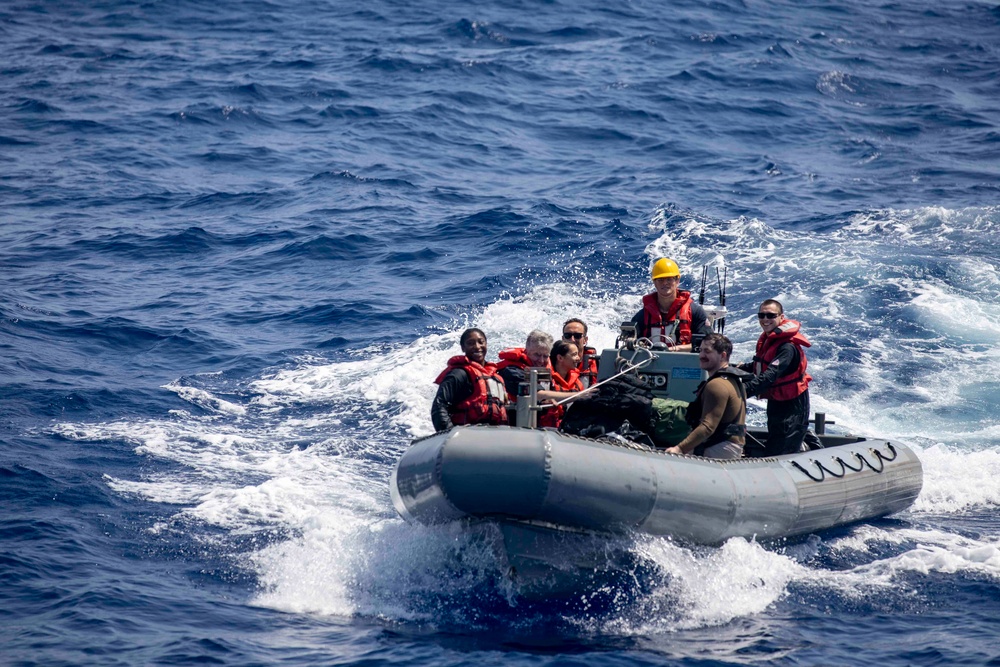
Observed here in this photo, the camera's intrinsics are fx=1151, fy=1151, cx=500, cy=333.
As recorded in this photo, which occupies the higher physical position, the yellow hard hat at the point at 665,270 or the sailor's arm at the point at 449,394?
the yellow hard hat at the point at 665,270

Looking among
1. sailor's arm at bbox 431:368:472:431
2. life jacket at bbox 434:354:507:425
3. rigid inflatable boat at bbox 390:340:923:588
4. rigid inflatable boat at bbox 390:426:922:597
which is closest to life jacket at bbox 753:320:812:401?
rigid inflatable boat at bbox 390:340:923:588

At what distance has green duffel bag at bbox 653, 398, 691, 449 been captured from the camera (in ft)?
28.2

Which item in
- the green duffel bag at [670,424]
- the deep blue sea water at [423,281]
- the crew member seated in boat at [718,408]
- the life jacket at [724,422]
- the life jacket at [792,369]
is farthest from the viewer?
the life jacket at [792,369]

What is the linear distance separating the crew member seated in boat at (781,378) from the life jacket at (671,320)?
70cm

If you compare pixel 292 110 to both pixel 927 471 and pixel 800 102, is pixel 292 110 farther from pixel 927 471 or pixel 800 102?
pixel 927 471

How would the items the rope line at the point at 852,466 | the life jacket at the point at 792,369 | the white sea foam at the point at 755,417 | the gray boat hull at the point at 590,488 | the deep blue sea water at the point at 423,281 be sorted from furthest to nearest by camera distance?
the life jacket at the point at 792,369
the rope line at the point at 852,466
the white sea foam at the point at 755,417
the deep blue sea water at the point at 423,281
the gray boat hull at the point at 590,488

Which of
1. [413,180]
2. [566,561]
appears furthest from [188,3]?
[566,561]

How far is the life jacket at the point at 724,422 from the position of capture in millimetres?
8367

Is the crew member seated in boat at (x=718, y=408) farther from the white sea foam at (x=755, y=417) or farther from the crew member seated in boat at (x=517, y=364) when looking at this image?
the crew member seated in boat at (x=517, y=364)

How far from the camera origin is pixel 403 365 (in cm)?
1246

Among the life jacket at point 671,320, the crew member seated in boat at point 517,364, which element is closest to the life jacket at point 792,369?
the life jacket at point 671,320

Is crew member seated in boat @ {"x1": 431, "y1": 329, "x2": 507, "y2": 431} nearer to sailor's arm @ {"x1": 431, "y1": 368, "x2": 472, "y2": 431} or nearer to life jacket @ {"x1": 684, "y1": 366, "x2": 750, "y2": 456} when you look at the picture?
sailor's arm @ {"x1": 431, "y1": 368, "x2": 472, "y2": 431}

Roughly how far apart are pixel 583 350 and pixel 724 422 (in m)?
Answer: 1.32

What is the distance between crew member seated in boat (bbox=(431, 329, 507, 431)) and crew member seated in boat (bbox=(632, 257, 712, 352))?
194cm
